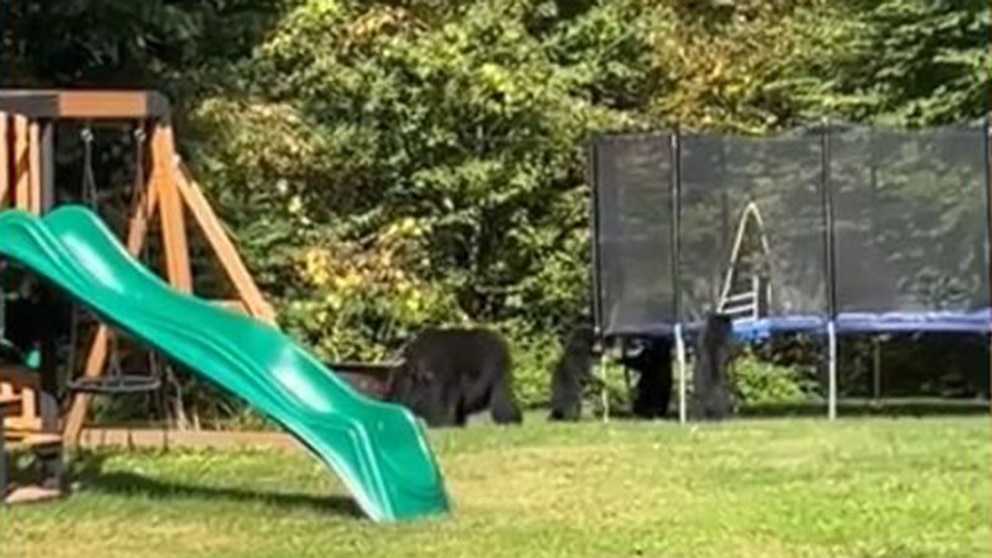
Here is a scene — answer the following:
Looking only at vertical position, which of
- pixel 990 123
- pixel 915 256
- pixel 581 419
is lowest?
pixel 581 419

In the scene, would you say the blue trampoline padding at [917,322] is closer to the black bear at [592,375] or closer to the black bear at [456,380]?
the black bear at [592,375]

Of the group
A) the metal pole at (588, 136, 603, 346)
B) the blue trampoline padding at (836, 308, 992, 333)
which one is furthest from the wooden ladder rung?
the blue trampoline padding at (836, 308, 992, 333)

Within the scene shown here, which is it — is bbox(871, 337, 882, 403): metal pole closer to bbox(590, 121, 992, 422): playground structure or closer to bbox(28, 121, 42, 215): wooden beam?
bbox(590, 121, 992, 422): playground structure

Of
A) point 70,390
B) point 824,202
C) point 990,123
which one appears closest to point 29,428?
point 70,390

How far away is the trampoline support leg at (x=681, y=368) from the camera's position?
46.2ft

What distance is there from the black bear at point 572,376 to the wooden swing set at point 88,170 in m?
2.98

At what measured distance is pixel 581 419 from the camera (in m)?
14.2

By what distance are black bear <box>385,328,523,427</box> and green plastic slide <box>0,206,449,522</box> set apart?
3.80 meters

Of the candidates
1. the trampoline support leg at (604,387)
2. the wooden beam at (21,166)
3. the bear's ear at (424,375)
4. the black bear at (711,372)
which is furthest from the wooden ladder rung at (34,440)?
the trampoline support leg at (604,387)

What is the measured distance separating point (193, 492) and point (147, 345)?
84 centimetres

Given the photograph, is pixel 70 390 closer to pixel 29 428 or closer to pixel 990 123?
pixel 29 428

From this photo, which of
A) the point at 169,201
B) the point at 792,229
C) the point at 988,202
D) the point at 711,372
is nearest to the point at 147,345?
the point at 169,201

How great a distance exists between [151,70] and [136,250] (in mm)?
3419

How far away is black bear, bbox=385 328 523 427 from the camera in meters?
13.6
